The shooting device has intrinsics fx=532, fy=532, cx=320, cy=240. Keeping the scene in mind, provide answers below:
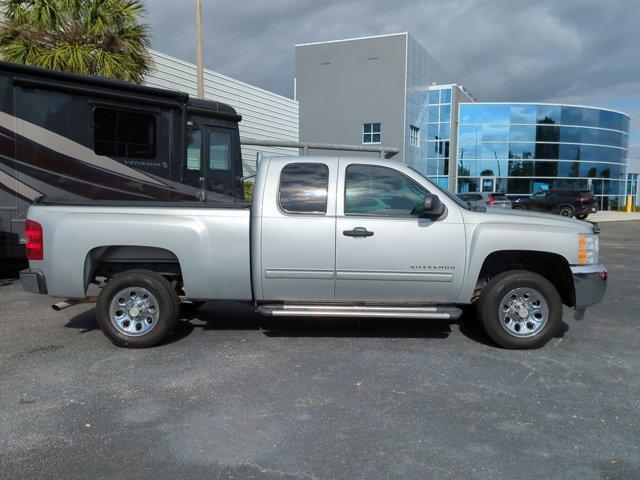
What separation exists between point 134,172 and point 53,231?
4.08 meters

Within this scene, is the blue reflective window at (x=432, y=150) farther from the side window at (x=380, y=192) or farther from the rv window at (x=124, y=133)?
the side window at (x=380, y=192)

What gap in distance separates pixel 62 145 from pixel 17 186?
0.92 m

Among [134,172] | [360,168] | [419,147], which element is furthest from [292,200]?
[419,147]

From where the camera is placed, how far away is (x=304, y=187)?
539 cm

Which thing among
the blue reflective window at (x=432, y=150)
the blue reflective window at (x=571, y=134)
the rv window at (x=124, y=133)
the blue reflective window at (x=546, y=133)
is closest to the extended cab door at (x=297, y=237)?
the rv window at (x=124, y=133)

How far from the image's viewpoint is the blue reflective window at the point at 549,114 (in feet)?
137

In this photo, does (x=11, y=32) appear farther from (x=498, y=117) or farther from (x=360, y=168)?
(x=498, y=117)

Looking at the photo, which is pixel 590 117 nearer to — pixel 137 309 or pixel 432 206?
pixel 432 206

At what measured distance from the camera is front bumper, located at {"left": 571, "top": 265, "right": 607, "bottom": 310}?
17.3 ft

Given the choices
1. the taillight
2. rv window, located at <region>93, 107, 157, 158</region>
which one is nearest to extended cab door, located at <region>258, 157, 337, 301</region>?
the taillight

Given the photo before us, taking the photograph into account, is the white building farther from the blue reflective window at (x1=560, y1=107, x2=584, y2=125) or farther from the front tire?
the blue reflective window at (x1=560, y1=107, x2=584, y2=125)

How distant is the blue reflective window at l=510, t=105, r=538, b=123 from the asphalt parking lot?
38.9 metres

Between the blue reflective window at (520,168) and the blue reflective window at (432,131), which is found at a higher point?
the blue reflective window at (432,131)

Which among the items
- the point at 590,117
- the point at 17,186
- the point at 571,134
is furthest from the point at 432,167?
the point at 17,186
